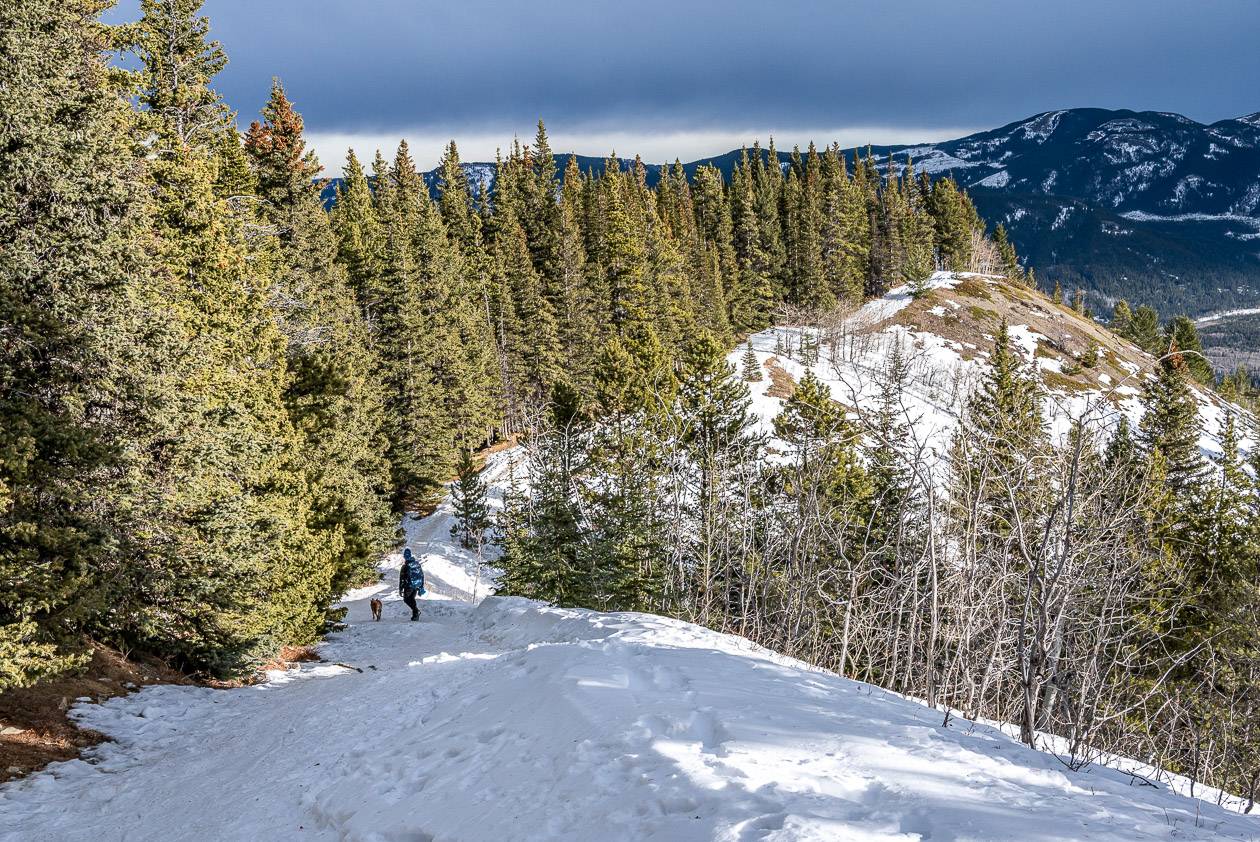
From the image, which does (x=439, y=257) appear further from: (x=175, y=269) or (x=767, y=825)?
(x=767, y=825)

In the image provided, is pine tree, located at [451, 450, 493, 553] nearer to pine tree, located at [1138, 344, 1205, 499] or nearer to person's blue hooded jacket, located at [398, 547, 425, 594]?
person's blue hooded jacket, located at [398, 547, 425, 594]

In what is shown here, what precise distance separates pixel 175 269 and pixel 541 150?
57.9 metres

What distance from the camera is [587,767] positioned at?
488 centimetres

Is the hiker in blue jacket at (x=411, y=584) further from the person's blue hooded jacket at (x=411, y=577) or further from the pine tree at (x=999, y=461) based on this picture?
the pine tree at (x=999, y=461)

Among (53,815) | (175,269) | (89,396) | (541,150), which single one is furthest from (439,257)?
(53,815)

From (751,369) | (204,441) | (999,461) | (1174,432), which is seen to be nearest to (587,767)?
(999,461)

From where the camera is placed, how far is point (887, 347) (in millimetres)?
68312

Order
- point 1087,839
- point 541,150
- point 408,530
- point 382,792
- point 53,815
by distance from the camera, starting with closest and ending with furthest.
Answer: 1. point 1087,839
2. point 382,792
3. point 53,815
4. point 408,530
5. point 541,150

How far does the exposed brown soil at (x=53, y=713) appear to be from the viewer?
6.98 metres

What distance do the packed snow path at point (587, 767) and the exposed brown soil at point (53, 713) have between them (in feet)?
0.87

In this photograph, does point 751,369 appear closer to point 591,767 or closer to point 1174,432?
point 1174,432

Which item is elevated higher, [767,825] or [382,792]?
[767,825]

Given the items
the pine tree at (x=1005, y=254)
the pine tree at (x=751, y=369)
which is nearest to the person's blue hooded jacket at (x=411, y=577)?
the pine tree at (x=751, y=369)

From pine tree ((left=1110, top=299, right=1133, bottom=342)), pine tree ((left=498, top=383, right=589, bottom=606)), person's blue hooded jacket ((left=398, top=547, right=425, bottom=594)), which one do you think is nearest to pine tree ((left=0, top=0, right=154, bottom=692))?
person's blue hooded jacket ((left=398, top=547, right=425, bottom=594))
